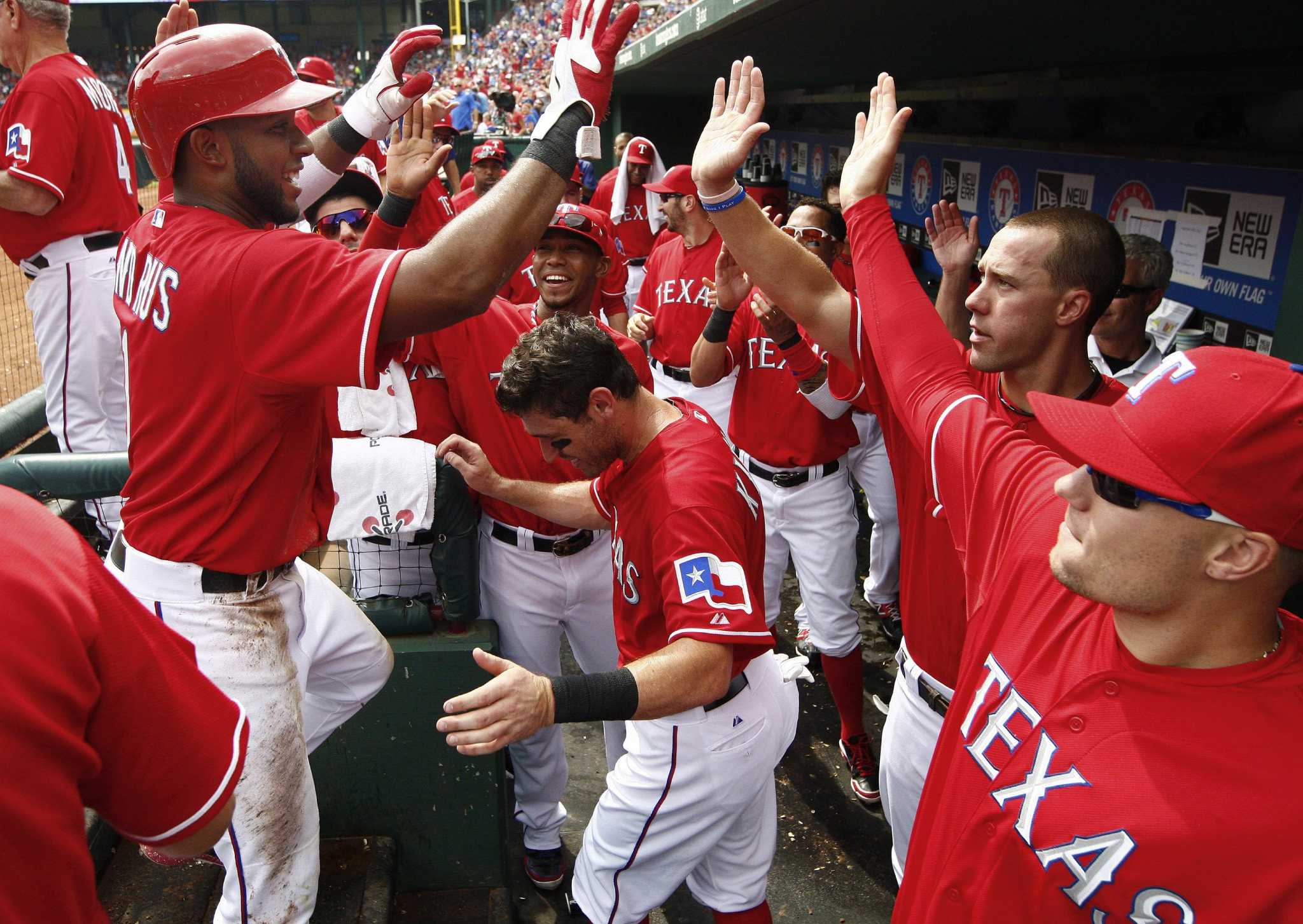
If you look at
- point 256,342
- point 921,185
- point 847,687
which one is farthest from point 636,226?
point 256,342

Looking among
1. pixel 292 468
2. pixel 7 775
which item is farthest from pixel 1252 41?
pixel 7 775

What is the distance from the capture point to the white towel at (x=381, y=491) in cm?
253

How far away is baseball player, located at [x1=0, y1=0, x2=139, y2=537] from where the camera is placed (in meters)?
3.42

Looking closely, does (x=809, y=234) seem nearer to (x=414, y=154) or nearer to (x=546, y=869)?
(x=414, y=154)

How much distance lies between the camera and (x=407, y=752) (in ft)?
9.07

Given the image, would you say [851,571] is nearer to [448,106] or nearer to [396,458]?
[396,458]

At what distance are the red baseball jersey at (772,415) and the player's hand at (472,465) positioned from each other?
1535 millimetres

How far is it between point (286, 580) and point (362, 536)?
1.53 ft

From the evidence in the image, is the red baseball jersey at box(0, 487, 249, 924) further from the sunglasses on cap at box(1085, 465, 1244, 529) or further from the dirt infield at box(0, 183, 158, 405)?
the dirt infield at box(0, 183, 158, 405)

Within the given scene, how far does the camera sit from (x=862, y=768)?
Result: 3.53 meters

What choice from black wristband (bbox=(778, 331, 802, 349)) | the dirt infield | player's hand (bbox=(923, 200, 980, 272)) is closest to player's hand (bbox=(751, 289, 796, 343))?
black wristband (bbox=(778, 331, 802, 349))

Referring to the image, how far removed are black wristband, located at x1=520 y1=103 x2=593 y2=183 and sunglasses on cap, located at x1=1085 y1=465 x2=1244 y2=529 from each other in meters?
1.04

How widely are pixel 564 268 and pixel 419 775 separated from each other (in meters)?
1.81

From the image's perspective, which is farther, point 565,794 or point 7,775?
point 565,794
